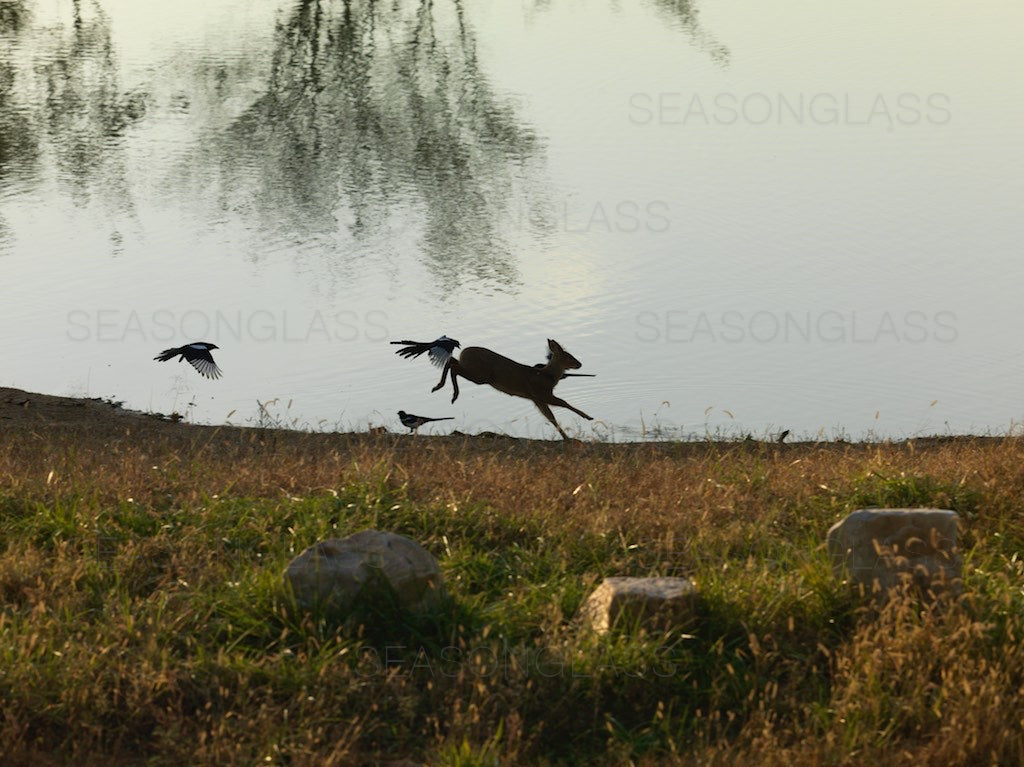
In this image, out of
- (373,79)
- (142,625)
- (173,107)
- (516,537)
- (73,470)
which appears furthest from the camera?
(373,79)

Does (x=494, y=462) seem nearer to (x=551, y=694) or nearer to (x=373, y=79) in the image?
(x=551, y=694)

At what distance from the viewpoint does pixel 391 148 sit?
23.5 m

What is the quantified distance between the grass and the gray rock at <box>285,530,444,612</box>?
0.09m

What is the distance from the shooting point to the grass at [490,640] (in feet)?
16.1

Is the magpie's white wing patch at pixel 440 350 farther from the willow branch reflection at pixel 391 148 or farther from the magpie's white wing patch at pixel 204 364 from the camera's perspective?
the willow branch reflection at pixel 391 148

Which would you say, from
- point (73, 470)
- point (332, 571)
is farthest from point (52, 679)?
point (73, 470)

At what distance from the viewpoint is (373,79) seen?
1139 inches

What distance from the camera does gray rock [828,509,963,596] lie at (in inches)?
227

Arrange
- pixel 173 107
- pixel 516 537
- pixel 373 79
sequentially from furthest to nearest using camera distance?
1. pixel 373 79
2. pixel 173 107
3. pixel 516 537

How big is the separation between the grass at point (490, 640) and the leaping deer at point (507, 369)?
14.5ft

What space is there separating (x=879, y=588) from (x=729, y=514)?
1.60m

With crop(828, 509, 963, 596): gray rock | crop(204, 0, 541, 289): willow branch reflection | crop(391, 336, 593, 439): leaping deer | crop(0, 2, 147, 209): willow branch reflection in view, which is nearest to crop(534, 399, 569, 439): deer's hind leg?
crop(391, 336, 593, 439): leaping deer

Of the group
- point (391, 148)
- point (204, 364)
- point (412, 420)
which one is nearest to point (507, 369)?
point (412, 420)

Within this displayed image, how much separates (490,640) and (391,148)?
18.8 metres
